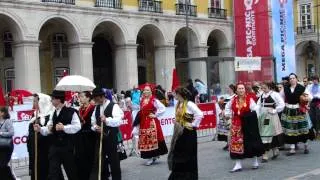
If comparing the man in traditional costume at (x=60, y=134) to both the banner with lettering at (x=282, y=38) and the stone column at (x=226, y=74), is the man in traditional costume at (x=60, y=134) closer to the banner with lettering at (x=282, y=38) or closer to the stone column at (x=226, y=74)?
the stone column at (x=226, y=74)

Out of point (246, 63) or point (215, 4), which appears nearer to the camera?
point (246, 63)

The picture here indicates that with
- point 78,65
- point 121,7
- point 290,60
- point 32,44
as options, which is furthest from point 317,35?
point 32,44

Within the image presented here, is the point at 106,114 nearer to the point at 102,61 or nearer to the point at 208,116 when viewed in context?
the point at 208,116

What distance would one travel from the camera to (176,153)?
28.1 feet

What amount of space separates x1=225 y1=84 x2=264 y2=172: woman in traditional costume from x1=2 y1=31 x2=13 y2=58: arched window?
69.4ft

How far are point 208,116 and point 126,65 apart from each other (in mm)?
13760

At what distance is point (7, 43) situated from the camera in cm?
3023

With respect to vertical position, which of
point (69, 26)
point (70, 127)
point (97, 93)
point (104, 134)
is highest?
point (69, 26)

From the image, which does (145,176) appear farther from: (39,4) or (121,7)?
(121,7)

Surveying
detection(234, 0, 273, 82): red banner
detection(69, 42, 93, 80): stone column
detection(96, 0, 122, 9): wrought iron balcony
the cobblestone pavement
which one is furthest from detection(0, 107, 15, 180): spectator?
detection(234, 0, 273, 82): red banner

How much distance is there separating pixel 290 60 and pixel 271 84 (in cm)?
2069

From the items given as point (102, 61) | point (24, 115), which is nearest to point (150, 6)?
point (102, 61)

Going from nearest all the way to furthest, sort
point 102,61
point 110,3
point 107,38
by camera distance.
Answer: point 110,3, point 107,38, point 102,61

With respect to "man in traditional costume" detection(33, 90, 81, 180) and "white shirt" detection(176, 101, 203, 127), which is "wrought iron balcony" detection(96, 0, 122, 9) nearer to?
"man in traditional costume" detection(33, 90, 81, 180)
